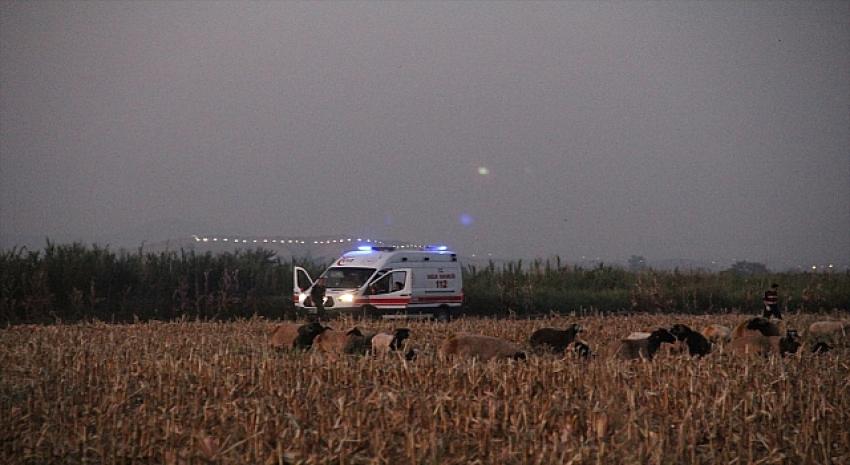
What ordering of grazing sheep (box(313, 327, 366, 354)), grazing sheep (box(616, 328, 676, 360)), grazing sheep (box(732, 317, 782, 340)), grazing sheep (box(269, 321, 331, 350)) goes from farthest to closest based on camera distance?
1. grazing sheep (box(732, 317, 782, 340))
2. grazing sheep (box(269, 321, 331, 350))
3. grazing sheep (box(313, 327, 366, 354))
4. grazing sheep (box(616, 328, 676, 360))

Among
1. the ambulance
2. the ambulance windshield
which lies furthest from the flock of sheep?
the ambulance windshield

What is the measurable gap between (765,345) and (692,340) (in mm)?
1260

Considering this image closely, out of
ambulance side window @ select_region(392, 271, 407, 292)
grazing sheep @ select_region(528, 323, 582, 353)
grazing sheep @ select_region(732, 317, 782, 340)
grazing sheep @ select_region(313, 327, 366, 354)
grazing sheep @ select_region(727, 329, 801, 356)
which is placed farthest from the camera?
ambulance side window @ select_region(392, 271, 407, 292)

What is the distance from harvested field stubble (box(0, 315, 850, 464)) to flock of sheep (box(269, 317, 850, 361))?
903mm

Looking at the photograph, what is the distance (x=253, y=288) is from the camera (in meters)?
30.7

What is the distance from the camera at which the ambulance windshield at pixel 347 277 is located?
86.1 ft

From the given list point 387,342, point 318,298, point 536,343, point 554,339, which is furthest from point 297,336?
point 318,298

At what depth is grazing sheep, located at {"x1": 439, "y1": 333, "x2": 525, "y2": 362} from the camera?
14180 millimetres

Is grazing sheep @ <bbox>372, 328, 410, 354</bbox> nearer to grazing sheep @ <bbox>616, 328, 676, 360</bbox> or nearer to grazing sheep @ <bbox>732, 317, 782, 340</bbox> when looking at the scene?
grazing sheep @ <bbox>616, 328, 676, 360</bbox>

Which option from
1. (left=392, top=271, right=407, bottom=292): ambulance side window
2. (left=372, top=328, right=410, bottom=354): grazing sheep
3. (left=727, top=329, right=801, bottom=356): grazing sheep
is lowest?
(left=727, top=329, right=801, bottom=356): grazing sheep

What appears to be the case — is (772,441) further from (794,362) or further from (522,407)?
(794,362)

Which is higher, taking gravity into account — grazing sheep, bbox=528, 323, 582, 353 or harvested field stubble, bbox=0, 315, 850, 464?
grazing sheep, bbox=528, 323, 582, 353

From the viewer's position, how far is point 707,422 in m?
9.05

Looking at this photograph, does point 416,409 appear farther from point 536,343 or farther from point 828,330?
point 828,330
